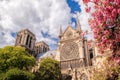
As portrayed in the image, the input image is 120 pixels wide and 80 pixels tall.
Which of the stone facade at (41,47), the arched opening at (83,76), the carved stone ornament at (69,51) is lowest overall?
the arched opening at (83,76)

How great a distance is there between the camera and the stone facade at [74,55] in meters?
39.7

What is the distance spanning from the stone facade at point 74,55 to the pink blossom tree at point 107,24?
102 feet

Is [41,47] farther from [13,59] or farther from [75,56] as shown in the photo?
[13,59]

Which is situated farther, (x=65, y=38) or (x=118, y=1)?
(x=65, y=38)

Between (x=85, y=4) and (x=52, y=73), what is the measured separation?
27.1 metres

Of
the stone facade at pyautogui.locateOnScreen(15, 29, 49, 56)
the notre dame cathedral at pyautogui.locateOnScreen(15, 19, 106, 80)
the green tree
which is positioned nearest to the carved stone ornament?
the notre dame cathedral at pyautogui.locateOnScreen(15, 19, 106, 80)

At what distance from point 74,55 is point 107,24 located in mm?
37919

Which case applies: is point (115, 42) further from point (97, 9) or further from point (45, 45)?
point (45, 45)

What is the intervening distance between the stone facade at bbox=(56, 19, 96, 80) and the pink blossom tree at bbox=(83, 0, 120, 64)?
102 ft

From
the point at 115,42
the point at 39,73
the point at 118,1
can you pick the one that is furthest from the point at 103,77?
the point at 39,73

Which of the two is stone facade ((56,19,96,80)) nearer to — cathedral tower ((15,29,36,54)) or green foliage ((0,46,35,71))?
green foliage ((0,46,35,71))

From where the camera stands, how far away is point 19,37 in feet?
210

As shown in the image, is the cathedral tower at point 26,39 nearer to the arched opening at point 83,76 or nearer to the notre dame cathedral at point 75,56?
the notre dame cathedral at point 75,56

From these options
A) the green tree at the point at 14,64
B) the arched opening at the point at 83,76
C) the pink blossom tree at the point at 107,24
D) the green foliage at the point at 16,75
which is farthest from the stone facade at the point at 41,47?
the pink blossom tree at the point at 107,24
